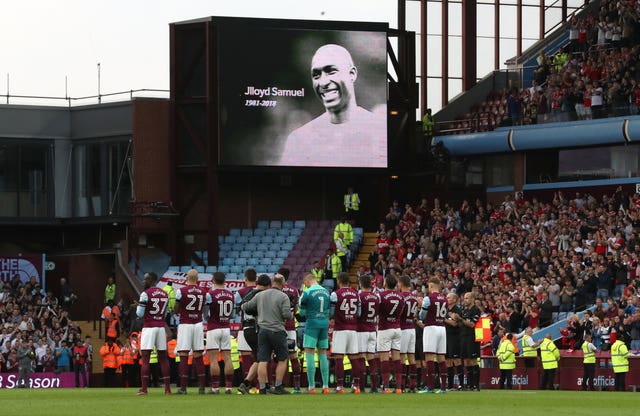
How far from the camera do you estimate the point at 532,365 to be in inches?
1576

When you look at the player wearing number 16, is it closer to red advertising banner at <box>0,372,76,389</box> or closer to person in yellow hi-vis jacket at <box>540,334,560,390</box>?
person in yellow hi-vis jacket at <box>540,334,560,390</box>

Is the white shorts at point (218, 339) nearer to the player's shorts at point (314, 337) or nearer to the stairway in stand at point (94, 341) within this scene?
the player's shorts at point (314, 337)

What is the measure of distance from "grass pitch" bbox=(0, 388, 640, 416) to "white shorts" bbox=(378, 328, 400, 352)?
132cm

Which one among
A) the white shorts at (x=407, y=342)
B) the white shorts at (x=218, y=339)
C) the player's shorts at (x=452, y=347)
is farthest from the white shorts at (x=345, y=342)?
the player's shorts at (x=452, y=347)

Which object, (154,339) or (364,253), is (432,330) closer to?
(154,339)

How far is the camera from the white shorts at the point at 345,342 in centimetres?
2817

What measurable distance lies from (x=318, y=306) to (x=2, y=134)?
101ft

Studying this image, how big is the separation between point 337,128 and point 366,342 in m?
25.2

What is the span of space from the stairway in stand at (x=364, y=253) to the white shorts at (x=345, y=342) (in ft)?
80.3

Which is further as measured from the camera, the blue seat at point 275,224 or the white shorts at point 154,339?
the blue seat at point 275,224

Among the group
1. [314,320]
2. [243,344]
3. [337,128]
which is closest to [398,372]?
[314,320]

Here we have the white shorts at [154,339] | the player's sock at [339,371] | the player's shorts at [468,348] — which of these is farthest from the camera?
the player's shorts at [468,348]

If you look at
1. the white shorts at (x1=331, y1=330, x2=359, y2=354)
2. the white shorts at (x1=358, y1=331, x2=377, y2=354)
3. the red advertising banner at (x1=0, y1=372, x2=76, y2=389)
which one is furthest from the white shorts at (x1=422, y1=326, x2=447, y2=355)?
the red advertising banner at (x1=0, y1=372, x2=76, y2=389)

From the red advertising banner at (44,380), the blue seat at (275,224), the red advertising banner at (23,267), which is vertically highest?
the blue seat at (275,224)
